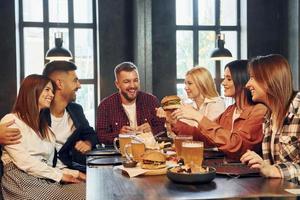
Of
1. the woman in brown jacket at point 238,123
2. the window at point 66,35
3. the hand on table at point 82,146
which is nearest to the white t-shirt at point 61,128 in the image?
the hand on table at point 82,146

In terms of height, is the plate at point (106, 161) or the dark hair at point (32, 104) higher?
the dark hair at point (32, 104)

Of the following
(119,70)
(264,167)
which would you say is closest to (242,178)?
(264,167)

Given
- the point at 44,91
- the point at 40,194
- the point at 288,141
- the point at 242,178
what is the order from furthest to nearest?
the point at 44,91 < the point at 40,194 < the point at 288,141 < the point at 242,178

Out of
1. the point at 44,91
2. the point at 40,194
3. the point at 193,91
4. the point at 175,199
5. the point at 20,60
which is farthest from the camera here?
the point at 20,60

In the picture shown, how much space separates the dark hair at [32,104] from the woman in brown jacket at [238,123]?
0.88 meters

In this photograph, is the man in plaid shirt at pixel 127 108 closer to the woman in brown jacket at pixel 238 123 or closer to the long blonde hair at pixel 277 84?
the woman in brown jacket at pixel 238 123

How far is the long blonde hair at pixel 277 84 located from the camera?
217 centimetres

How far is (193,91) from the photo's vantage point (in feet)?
12.6

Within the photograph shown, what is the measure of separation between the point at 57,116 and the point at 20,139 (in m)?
0.82

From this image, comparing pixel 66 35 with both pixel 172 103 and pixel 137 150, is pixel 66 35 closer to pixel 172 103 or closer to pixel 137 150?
pixel 172 103

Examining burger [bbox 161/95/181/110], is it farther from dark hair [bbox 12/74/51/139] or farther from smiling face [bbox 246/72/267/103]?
dark hair [bbox 12/74/51/139]

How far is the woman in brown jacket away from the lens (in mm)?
2301

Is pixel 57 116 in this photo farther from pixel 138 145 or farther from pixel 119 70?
pixel 138 145

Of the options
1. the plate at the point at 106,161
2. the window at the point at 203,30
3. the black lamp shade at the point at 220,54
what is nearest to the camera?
the plate at the point at 106,161
